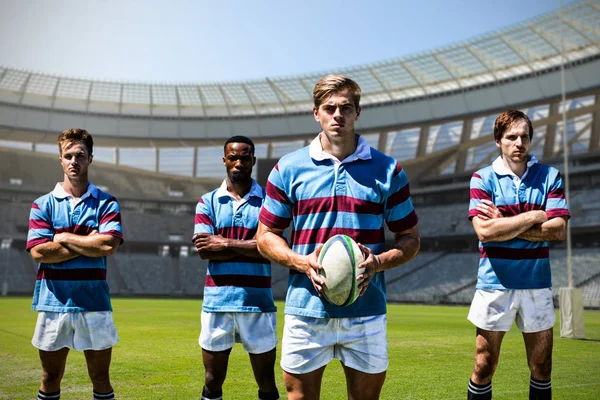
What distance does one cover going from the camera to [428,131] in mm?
49906

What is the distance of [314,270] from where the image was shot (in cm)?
316

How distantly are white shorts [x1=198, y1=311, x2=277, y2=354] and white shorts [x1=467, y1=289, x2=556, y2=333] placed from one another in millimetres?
1588

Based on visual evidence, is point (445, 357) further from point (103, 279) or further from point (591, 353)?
point (103, 279)

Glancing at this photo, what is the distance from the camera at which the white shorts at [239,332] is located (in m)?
4.86

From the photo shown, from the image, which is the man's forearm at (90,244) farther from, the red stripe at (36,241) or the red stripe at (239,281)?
the red stripe at (239,281)

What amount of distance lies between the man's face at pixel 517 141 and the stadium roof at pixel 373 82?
34668 millimetres

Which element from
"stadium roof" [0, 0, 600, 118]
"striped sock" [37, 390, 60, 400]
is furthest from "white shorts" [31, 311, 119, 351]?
"stadium roof" [0, 0, 600, 118]

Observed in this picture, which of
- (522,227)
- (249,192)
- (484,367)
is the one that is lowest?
(484,367)

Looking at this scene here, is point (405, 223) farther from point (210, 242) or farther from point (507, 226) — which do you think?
point (210, 242)

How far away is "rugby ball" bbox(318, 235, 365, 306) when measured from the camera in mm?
3105

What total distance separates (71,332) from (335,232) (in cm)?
237

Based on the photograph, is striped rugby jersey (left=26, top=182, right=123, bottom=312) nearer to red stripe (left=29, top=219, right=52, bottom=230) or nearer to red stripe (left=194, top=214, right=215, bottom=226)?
red stripe (left=29, top=219, right=52, bottom=230)

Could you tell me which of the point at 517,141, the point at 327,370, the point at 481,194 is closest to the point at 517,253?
the point at 481,194

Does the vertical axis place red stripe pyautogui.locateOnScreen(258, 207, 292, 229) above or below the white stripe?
above
